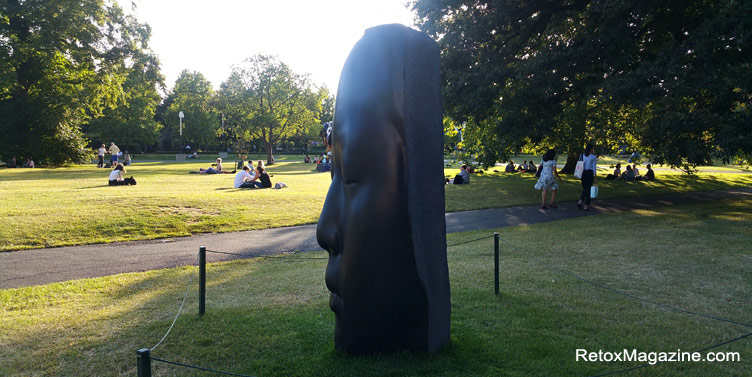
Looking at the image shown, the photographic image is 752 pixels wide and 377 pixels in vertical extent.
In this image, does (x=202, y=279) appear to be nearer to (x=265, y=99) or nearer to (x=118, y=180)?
(x=118, y=180)

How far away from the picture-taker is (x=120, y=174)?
18.8 meters

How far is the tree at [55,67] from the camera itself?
2977cm

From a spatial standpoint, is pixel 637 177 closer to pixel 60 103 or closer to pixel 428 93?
pixel 428 93

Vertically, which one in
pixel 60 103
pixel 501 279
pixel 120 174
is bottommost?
pixel 501 279

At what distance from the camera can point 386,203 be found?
369 cm

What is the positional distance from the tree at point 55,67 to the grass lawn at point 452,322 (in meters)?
31.4

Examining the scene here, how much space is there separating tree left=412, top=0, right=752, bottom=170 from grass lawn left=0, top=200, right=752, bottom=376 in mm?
Result: 5592

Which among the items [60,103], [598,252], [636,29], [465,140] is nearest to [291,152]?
[60,103]

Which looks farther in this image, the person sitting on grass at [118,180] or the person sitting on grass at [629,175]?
the person sitting on grass at [629,175]

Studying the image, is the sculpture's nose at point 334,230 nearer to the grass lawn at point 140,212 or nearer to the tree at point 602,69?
the grass lawn at point 140,212

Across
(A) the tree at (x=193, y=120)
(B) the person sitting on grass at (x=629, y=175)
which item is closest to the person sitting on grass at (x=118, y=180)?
(B) the person sitting on grass at (x=629, y=175)

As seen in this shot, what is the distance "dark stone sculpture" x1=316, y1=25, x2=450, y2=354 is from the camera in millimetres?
3693

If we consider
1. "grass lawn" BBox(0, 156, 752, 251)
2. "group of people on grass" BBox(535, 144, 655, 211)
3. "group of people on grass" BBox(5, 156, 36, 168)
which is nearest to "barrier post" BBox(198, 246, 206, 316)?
"grass lawn" BBox(0, 156, 752, 251)

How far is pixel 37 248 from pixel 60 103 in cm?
2861
